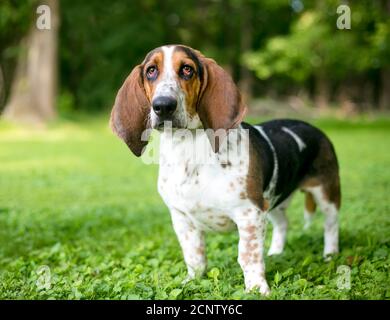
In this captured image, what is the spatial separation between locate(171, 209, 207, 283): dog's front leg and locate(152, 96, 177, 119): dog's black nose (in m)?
1.10

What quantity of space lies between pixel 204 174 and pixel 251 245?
67 centimetres

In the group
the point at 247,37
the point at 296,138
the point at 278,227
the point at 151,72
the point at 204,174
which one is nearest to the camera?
the point at 151,72

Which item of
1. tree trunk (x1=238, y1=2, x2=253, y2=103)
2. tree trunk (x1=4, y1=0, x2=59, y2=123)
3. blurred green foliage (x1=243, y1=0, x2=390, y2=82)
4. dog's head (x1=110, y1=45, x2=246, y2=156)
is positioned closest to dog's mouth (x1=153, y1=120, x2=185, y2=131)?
dog's head (x1=110, y1=45, x2=246, y2=156)

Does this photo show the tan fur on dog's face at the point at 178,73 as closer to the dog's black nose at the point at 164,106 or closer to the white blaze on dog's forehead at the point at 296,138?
the dog's black nose at the point at 164,106

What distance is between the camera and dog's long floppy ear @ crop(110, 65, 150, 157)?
14.0 ft

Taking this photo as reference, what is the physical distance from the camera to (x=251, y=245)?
4305 millimetres

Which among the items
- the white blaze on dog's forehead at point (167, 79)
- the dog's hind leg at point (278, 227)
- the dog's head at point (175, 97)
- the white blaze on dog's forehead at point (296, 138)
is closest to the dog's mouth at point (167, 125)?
the dog's head at point (175, 97)

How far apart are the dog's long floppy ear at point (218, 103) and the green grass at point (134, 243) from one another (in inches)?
49.4

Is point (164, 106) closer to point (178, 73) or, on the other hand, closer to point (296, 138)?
point (178, 73)

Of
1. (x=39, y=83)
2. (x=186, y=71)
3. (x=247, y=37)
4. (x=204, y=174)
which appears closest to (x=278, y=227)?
(x=204, y=174)

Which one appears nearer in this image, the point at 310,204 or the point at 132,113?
the point at 132,113

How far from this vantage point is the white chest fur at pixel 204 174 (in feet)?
13.8

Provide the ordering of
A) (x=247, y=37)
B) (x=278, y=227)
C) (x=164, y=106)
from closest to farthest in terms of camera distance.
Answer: (x=164, y=106) → (x=278, y=227) → (x=247, y=37)
